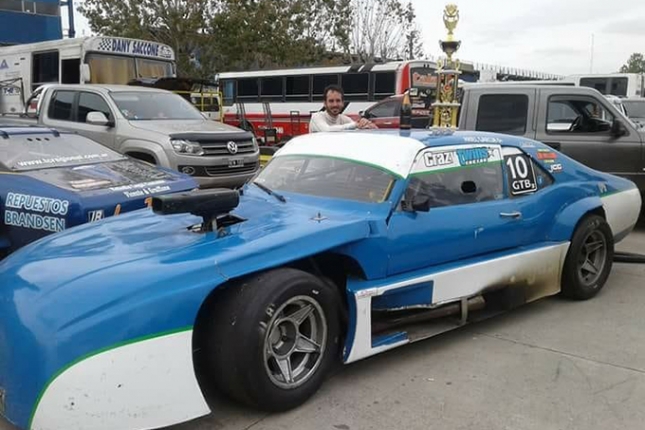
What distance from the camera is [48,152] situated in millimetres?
5965

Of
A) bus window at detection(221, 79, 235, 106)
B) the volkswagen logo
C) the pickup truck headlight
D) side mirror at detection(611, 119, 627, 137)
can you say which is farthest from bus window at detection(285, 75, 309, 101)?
side mirror at detection(611, 119, 627, 137)

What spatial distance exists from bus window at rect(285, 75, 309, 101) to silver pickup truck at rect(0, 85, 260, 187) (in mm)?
11630

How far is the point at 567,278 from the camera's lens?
497 centimetres

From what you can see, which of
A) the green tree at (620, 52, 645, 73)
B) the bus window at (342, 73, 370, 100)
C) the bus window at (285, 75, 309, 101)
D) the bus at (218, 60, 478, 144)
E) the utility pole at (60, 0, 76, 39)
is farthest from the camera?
the green tree at (620, 52, 645, 73)

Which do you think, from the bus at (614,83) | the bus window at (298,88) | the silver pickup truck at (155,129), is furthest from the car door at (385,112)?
the bus at (614,83)

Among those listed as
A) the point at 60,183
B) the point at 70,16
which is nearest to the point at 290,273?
the point at 60,183

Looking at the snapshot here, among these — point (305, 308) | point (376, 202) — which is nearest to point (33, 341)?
point (305, 308)

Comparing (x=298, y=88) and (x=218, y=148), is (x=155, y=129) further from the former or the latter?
(x=298, y=88)

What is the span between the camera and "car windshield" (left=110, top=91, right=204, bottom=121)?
9.23 m

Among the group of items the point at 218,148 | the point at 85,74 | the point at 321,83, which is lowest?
the point at 218,148

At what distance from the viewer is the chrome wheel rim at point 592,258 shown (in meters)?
5.10

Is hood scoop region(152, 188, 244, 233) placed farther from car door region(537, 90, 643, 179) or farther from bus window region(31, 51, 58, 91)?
bus window region(31, 51, 58, 91)

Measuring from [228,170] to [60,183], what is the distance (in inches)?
158

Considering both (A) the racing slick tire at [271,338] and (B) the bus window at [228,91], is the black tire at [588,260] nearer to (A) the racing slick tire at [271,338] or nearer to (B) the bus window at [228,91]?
(A) the racing slick tire at [271,338]
